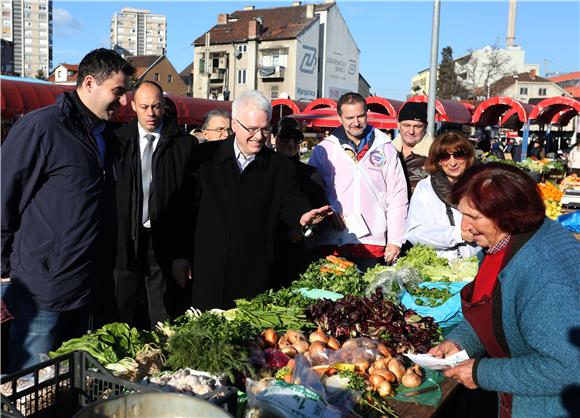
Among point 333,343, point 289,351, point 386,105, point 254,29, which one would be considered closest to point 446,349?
point 333,343

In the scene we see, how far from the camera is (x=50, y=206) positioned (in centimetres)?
294

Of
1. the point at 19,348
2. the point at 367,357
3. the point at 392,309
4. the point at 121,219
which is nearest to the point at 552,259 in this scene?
the point at 367,357

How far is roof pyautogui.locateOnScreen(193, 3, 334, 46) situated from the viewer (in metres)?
57.1

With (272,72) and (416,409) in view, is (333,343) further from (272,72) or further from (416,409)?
(272,72)

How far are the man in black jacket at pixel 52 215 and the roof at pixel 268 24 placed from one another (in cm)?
5459

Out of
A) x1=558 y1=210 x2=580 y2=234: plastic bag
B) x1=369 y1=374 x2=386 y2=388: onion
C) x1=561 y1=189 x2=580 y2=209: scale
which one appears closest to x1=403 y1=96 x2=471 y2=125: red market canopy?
x1=561 y1=189 x2=580 y2=209: scale

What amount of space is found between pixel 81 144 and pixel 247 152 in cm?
127

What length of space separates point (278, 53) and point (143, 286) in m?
55.0

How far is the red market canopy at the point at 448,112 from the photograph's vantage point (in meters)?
21.8

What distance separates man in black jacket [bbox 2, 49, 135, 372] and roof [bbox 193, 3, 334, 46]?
5459 cm

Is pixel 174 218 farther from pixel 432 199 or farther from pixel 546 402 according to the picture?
pixel 546 402

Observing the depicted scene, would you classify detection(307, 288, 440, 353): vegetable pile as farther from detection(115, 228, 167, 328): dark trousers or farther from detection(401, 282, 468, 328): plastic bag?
detection(115, 228, 167, 328): dark trousers

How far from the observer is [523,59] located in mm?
103750

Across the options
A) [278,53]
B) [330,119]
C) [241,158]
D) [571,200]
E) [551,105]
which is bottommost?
[571,200]
